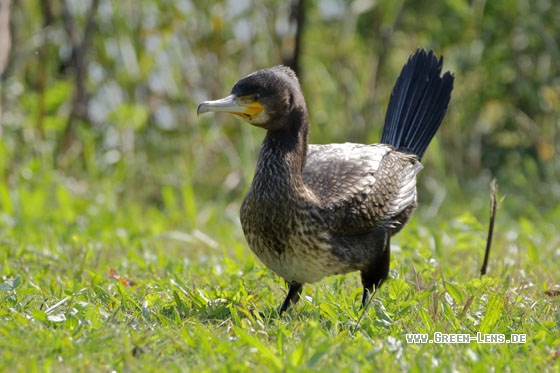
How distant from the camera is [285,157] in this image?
3857 mm

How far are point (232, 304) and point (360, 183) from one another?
920mm

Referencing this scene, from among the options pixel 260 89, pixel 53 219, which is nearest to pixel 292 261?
pixel 260 89

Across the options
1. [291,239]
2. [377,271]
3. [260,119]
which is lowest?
[377,271]

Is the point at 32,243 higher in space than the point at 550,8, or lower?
lower

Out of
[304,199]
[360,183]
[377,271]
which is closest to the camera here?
[304,199]

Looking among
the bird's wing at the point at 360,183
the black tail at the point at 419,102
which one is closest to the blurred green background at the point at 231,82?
the black tail at the point at 419,102

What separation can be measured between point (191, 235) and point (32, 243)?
110 cm

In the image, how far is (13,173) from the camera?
261 inches

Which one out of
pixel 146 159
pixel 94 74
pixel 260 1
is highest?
pixel 260 1

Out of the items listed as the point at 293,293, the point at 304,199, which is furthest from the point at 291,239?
the point at 293,293

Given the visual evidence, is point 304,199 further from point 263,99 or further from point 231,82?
point 231,82

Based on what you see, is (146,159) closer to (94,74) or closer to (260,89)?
(94,74)

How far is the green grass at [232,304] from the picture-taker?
2854mm

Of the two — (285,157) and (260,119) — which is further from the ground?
(260,119)
